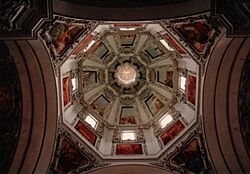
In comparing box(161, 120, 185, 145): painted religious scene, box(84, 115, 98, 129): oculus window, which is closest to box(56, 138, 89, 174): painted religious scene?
box(84, 115, 98, 129): oculus window

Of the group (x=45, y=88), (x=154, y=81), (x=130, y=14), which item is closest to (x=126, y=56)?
(x=154, y=81)

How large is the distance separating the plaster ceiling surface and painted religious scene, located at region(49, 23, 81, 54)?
1.4 inches

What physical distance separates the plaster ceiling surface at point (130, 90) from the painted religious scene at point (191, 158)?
40mm

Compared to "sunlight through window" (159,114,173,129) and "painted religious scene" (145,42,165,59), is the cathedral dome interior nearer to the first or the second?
"sunlight through window" (159,114,173,129)

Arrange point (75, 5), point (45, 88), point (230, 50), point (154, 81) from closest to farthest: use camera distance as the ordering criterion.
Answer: point (75, 5) → point (230, 50) → point (45, 88) → point (154, 81)

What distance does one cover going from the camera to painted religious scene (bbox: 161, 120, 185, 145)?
1846cm

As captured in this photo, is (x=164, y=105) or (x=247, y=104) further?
(x=164, y=105)

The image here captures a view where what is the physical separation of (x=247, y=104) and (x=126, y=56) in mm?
11605

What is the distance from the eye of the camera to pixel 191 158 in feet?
55.5

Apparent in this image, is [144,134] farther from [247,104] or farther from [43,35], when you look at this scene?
[43,35]

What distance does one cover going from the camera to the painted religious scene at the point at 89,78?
75.0ft

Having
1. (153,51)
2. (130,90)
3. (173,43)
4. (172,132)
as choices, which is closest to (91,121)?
(172,132)

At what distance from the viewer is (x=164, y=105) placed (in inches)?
876

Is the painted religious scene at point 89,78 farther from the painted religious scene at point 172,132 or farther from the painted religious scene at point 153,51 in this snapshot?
the painted religious scene at point 172,132
